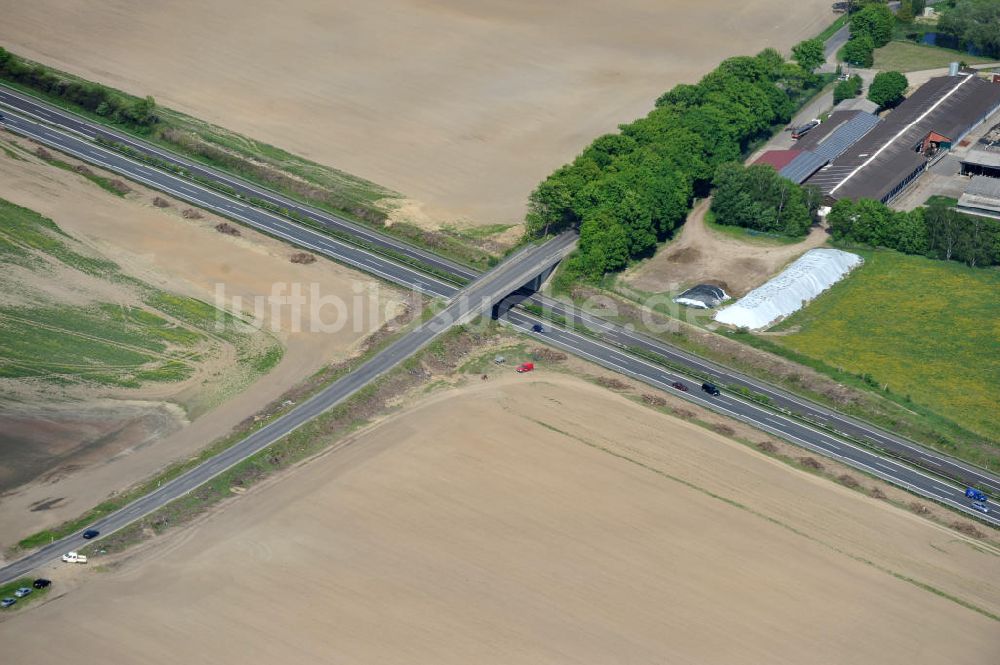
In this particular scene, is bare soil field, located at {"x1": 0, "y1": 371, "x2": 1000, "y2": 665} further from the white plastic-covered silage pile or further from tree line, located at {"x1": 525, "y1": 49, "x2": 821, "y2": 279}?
tree line, located at {"x1": 525, "y1": 49, "x2": 821, "y2": 279}

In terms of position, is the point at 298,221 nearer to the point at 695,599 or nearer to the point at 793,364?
the point at 793,364

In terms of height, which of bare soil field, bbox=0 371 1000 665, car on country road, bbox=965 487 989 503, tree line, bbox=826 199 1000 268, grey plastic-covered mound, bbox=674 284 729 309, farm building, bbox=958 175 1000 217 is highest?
farm building, bbox=958 175 1000 217

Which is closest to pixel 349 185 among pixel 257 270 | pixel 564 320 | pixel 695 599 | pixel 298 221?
pixel 298 221

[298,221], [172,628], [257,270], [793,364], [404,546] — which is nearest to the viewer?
[172,628]

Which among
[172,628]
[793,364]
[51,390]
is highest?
[793,364]

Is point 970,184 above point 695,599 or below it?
above

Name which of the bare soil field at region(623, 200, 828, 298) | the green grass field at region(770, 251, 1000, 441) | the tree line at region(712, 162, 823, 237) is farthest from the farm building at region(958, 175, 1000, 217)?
the bare soil field at region(623, 200, 828, 298)

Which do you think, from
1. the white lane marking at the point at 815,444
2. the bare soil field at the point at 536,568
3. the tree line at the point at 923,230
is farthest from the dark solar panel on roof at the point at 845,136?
the bare soil field at the point at 536,568

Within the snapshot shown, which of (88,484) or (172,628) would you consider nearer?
(172,628)
